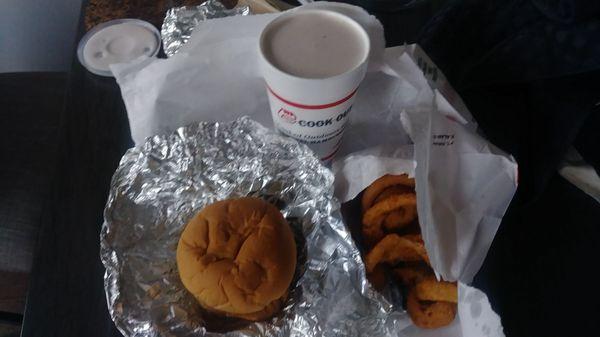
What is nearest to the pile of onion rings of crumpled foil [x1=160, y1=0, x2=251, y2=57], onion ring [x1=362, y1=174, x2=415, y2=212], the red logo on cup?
onion ring [x1=362, y1=174, x2=415, y2=212]

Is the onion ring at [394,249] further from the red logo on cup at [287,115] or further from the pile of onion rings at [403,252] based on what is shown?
the red logo on cup at [287,115]

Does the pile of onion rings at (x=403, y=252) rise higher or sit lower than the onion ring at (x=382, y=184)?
lower

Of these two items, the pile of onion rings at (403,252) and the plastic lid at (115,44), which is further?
the plastic lid at (115,44)

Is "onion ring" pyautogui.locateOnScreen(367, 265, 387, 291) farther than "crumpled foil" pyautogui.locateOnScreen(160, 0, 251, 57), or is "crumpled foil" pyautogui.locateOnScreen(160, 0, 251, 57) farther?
"crumpled foil" pyautogui.locateOnScreen(160, 0, 251, 57)

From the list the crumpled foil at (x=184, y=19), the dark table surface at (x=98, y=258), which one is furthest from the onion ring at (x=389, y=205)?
the crumpled foil at (x=184, y=19)

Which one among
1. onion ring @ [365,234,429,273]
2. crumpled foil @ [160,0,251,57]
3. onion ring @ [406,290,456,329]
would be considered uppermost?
crumpled foil @ [160,0,251,57]

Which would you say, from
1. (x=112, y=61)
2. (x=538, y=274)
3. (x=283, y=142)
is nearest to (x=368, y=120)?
(x=283, y=142)

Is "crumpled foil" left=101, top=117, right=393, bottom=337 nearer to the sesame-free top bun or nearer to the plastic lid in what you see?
the sesame-free top bun
